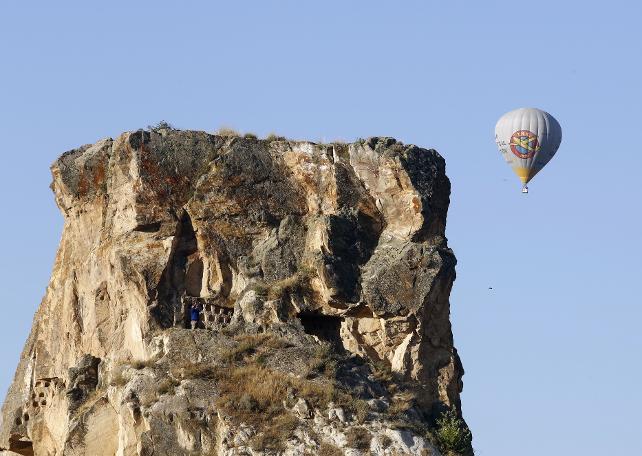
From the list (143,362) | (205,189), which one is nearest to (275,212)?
(205,189)

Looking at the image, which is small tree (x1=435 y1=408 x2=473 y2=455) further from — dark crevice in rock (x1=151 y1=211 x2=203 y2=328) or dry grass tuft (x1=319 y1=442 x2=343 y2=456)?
dark crevice in rock (x1=151 y1=211 x2=203 y2=328)

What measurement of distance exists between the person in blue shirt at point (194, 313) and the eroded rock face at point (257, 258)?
181 mm

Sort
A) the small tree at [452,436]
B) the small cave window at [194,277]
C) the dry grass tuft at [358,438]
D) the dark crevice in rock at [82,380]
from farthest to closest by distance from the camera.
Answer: the small cave window at [194,277] < the dark crevice in rock at [82,380] < the small tree at [452,436] < the dry grass tuft at [358,438]

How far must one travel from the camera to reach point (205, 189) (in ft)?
246

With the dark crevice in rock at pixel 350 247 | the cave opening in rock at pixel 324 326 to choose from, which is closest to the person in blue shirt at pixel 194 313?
the cave opening in rock at pixel 324 326

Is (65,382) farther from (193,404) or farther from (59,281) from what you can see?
(193,404)

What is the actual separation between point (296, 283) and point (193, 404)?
617 centimetres

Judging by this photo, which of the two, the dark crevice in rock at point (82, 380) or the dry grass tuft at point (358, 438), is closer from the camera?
the dry grass tuft at point (358, 438)

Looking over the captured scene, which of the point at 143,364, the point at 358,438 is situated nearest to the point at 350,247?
the point at 143,364

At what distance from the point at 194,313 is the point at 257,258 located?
2344mm

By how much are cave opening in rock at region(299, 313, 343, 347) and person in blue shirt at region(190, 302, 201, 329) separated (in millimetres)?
2832

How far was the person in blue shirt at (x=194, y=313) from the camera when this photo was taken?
73.5 meters

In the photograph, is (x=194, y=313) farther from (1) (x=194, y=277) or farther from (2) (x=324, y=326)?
(2) (x=324, y=326)

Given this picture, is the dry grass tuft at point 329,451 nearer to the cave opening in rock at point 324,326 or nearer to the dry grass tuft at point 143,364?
the dry grass tuft at point 143,364
